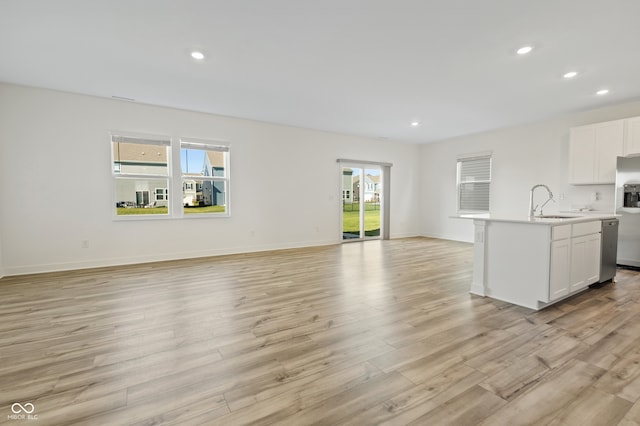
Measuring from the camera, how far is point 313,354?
2137mm

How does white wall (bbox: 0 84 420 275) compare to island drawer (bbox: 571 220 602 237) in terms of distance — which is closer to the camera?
island drawer (bbox: 571 220 602 237)

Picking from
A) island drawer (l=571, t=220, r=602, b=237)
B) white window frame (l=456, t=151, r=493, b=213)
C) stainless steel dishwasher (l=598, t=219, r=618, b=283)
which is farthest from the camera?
white window frame (l=456, t=151, r=493, b=213)

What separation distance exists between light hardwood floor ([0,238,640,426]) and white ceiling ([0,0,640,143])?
2.73 metres

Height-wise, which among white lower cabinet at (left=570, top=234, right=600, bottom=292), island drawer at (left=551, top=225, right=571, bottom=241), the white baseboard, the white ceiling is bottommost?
the white baseboard

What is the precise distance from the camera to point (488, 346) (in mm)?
2234

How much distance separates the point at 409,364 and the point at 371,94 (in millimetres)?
3872

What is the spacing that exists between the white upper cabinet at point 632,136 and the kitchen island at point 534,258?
2.04 meters

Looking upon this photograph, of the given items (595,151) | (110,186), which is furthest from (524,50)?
(110,186)

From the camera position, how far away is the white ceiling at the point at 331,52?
253 cm

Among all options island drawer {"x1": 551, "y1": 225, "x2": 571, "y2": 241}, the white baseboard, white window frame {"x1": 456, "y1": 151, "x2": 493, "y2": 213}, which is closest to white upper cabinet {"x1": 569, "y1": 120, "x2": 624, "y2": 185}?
white window frame {"x1": 456, "y1": 151, "x2": 493, "y2": 213}

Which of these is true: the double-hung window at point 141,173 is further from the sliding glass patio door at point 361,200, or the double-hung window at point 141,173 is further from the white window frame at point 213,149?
the sliding glass patio door at point 361,200

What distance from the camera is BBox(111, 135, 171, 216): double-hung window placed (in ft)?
16.5

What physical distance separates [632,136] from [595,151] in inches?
19.3

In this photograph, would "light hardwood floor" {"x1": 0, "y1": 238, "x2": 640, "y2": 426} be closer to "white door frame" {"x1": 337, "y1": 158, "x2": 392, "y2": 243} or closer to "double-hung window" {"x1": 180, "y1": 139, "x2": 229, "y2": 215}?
"double-hung window" {"x1": 180, "y1": 139, "x2": 229, "y2": 215}
